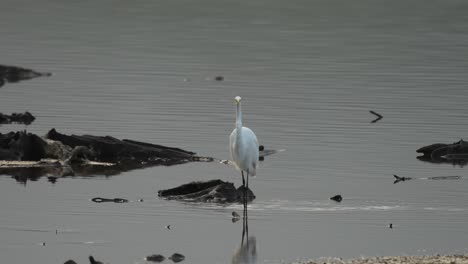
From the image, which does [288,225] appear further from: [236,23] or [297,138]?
[236,23]

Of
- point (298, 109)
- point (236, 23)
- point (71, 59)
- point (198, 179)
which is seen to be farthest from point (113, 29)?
point (198, 179)

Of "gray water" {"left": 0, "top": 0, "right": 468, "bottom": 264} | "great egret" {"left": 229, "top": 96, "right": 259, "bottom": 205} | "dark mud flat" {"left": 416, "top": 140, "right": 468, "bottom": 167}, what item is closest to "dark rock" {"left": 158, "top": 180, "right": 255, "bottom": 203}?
"great egret" {"left": 229, "top": 96, "right": 259, "bottom": 205}

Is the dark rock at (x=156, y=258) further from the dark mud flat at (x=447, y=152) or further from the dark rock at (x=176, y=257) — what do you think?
the dark mud flat at (x=447, y=152)

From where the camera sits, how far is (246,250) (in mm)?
17859

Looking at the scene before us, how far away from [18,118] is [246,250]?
13.2 metres

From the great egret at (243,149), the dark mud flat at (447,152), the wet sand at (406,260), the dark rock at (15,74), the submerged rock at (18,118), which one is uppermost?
the dark rock at (15,74)

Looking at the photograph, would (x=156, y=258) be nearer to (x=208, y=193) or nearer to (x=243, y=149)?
(x=208, y=193)

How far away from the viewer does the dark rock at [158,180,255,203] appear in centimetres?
2136

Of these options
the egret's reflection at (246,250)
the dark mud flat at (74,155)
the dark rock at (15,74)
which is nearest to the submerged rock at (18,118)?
the dark mud flat at (74,155)

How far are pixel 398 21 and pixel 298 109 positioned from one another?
38036 millimetres

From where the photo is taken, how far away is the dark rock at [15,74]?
40.5 meters

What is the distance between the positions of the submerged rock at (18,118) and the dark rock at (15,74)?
9.70 m

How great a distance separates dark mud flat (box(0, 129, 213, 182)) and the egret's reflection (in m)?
5.66

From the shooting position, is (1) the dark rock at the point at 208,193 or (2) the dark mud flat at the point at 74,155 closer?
(1) the dark rock at the point at 208,193
